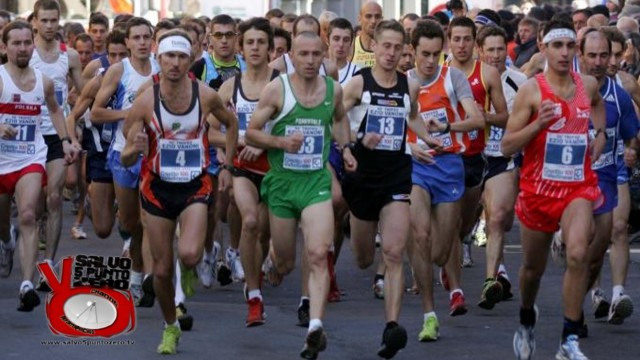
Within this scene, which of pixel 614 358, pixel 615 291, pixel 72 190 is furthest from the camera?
pixel 72 190

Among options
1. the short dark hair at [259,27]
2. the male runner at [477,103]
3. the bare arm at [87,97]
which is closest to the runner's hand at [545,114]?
the male runner at [477,103]

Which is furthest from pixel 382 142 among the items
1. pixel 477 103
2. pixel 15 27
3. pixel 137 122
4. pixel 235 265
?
pixel 15 27

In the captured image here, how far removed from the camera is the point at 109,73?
14836mm

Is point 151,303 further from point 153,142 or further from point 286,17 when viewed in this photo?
point 286,17

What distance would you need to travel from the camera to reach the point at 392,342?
11.2m

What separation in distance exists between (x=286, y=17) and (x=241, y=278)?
7.07 meters

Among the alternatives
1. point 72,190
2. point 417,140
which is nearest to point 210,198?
point 417,140

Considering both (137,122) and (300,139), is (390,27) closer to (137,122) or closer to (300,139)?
(300,139)

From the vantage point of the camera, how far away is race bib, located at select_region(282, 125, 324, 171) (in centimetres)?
1202

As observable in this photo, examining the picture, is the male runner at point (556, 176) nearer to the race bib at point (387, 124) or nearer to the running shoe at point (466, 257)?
the race bib at point (387, 124)

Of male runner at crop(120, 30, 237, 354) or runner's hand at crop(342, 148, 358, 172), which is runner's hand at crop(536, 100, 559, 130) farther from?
male runner at crop(120, 30, 237, 354)

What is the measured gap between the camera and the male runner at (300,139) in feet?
39.1

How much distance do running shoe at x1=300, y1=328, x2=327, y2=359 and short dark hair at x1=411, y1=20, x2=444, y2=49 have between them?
293cm

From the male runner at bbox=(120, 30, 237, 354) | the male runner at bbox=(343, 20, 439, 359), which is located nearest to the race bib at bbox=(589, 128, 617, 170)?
the male runner at bbox=(343, 20, 439, 359)
